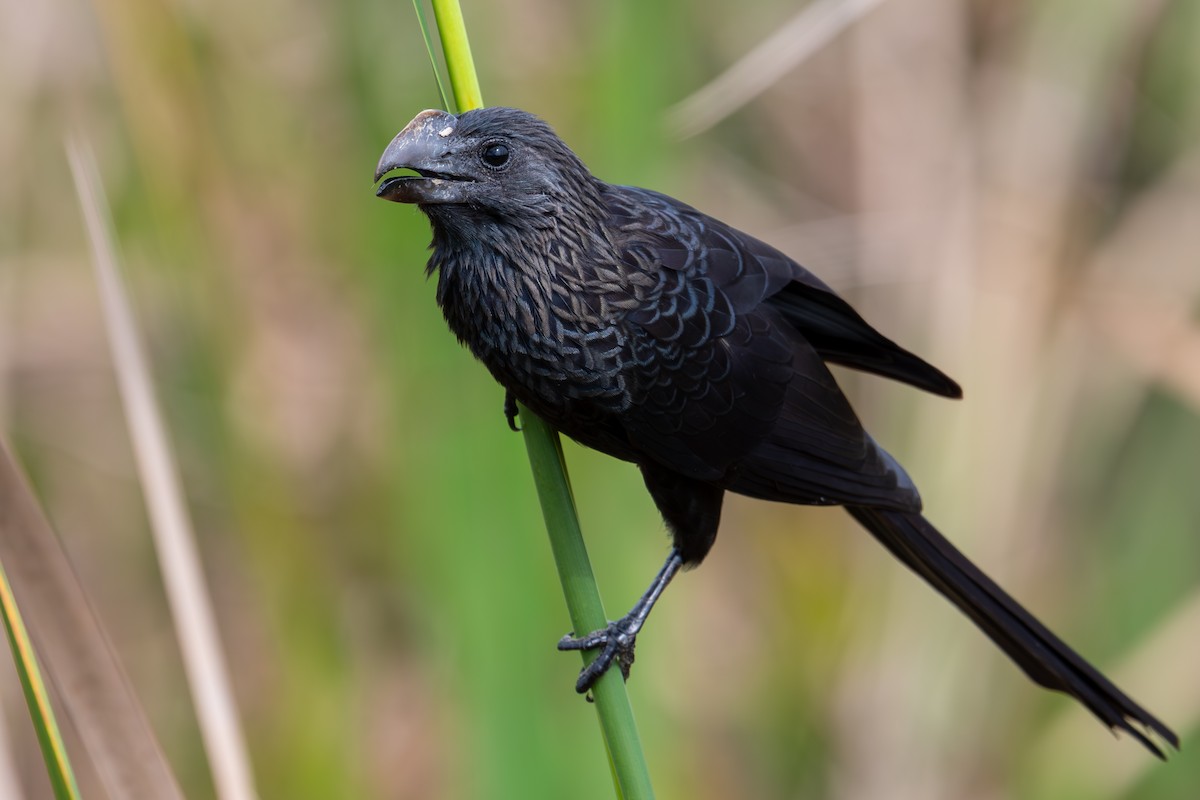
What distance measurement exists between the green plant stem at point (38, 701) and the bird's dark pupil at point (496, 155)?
90 centimetres

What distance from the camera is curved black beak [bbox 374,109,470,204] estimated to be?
5.49 ft

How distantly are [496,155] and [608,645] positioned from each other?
32.5 inches

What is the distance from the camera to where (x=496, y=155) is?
176cm

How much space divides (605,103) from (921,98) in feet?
5.02

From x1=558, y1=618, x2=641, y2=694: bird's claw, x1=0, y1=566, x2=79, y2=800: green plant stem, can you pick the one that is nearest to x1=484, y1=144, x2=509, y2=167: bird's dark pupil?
x1=558, y1=618, x2=641, y2=694: bird's claw

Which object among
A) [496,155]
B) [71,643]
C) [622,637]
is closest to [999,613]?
[622,637]

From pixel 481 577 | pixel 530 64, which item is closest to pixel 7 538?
pixel 481 577

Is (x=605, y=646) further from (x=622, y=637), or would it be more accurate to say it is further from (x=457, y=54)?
(x=457, y=54)

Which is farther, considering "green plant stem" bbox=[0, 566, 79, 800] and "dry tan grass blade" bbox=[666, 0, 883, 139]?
"dry tan grass blade" bbox=[666, 0, 883, 139]

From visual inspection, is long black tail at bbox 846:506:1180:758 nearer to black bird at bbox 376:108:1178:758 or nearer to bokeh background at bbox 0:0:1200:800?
black bird at bbox 376:108:1178:758

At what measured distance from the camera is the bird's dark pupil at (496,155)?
1756 millimetres

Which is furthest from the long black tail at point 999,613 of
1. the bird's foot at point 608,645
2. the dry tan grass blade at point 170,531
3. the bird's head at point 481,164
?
the dry tan grass blade at point 170,531

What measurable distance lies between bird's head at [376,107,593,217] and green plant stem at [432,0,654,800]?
47 millimetres

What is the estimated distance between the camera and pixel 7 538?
1243 millimetres
